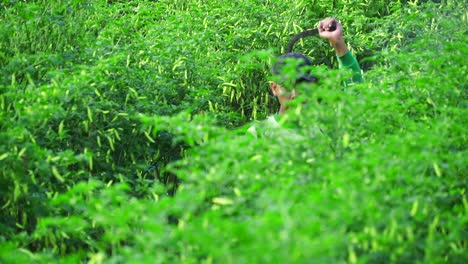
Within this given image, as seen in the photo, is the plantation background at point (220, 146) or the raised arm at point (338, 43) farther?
the raised arm at point (338, 43)

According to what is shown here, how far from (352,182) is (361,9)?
4.97m

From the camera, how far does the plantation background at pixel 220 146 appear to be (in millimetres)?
3898

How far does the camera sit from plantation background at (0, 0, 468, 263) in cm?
390

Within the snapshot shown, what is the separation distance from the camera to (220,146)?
4.32 m

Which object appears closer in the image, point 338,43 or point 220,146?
point 220,146

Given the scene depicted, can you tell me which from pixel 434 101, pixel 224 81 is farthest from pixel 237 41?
pixel 434 101

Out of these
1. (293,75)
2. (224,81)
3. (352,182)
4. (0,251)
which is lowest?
(224,81)

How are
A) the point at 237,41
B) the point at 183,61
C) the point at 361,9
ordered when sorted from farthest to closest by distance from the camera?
the point at 361,9
the point at 237,41
the point at 183,61

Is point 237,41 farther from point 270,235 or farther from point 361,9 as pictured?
point 270,235

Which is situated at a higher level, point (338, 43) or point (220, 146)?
point (220, 146)

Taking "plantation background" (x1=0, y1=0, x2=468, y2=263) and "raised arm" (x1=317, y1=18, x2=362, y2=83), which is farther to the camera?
"raised arm" (x1=317, y1=18, x2=362, y2=83)

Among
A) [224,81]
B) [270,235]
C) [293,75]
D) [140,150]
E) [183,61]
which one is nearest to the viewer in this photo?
[270,235]

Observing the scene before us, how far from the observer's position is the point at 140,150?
624 centimetres

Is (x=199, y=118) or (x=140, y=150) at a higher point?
(x=199, y=118)
